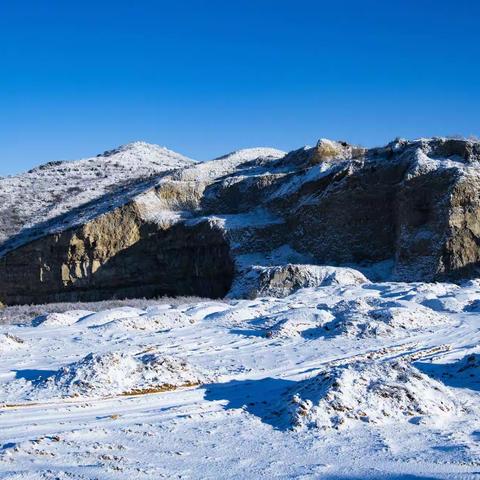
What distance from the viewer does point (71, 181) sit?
51.7 m

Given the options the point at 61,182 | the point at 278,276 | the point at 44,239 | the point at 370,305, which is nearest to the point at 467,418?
the point at 370,305

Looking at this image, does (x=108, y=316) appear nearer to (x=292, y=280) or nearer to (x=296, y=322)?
(x=296, y=322)

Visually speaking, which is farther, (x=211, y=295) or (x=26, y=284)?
(x=26, y=284)

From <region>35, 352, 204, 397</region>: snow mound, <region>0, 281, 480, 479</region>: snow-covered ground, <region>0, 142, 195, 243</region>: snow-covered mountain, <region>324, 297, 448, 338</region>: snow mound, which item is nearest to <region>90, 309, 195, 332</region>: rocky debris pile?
<region>0, 281, 480, 479</region>: snow-covered ground

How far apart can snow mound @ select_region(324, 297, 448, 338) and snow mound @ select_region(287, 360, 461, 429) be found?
11.9 ft

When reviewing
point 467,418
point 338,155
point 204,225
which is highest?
point 338,155

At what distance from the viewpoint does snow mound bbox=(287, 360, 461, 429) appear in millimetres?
7027

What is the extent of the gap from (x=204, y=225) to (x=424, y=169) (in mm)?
11330

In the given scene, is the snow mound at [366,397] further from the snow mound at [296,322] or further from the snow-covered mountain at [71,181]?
Answer: the snow-covered mountain at [71,181]

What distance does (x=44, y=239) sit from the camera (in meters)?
33.1

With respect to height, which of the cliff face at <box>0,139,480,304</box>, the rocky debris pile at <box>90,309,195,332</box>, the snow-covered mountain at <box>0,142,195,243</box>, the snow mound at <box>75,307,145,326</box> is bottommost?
the rocky debris pile at <box>90,309,195,332</box>

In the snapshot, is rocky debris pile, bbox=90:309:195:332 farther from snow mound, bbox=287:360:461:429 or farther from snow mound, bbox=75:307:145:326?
snow mound, bbox=287:360:461:429

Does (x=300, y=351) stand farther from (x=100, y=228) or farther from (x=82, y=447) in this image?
(x=100, y=228)

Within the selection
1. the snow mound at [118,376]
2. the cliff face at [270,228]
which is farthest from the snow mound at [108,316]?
the cliff face at [270,228]
